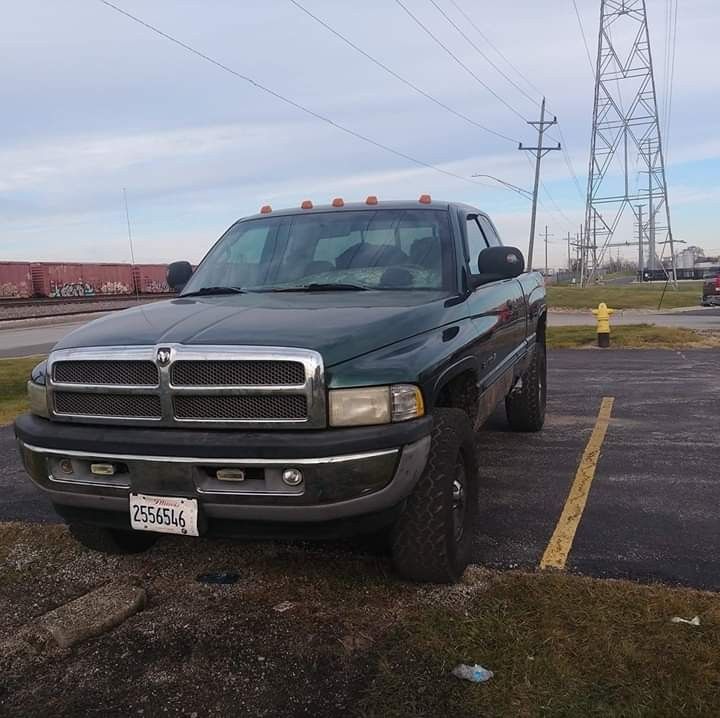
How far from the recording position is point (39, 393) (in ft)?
11.0

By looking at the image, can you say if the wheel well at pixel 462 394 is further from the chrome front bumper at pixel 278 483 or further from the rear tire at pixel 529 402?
the rear tire at pixel 529 402

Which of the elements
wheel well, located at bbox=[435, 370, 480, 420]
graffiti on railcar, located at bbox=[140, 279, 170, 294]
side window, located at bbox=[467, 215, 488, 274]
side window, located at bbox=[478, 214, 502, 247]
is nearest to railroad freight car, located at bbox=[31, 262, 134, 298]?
graffiti on railcar, located at bbox=[140, 279, 170, 294]

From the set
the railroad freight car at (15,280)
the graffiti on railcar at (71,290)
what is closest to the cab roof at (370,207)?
the railroad freight car at (15,280)

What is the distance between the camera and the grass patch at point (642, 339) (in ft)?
44.6

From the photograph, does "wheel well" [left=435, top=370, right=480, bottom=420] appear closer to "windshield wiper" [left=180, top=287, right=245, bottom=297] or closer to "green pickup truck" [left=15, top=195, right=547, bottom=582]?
"green pickup truck" [left=15, top=195, right=547, bottom=582]

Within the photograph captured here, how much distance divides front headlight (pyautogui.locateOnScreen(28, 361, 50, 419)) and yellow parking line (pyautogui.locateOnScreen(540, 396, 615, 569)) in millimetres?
2521

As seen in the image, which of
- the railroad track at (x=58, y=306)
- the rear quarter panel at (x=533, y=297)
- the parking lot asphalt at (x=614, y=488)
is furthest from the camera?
the railroad track at (x=58, y=306)

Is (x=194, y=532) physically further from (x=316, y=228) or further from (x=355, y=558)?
(x=316, y=228)

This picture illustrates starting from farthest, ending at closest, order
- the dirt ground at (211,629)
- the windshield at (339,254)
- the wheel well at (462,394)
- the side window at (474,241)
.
→ the side window at (474,241) → the windshield at (339,254) → the wheel well at (462,394) → the dirt ground at (211,629)

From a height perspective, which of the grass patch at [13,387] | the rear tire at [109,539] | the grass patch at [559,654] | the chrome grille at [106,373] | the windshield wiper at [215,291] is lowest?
the grass patch at [13,387]

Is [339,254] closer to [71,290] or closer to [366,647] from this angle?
[366,647]

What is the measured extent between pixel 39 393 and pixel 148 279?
1815 inches

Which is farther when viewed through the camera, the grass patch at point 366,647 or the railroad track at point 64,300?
the railroad track at point 64,300

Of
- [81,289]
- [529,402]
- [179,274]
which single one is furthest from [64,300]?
[179,274]
